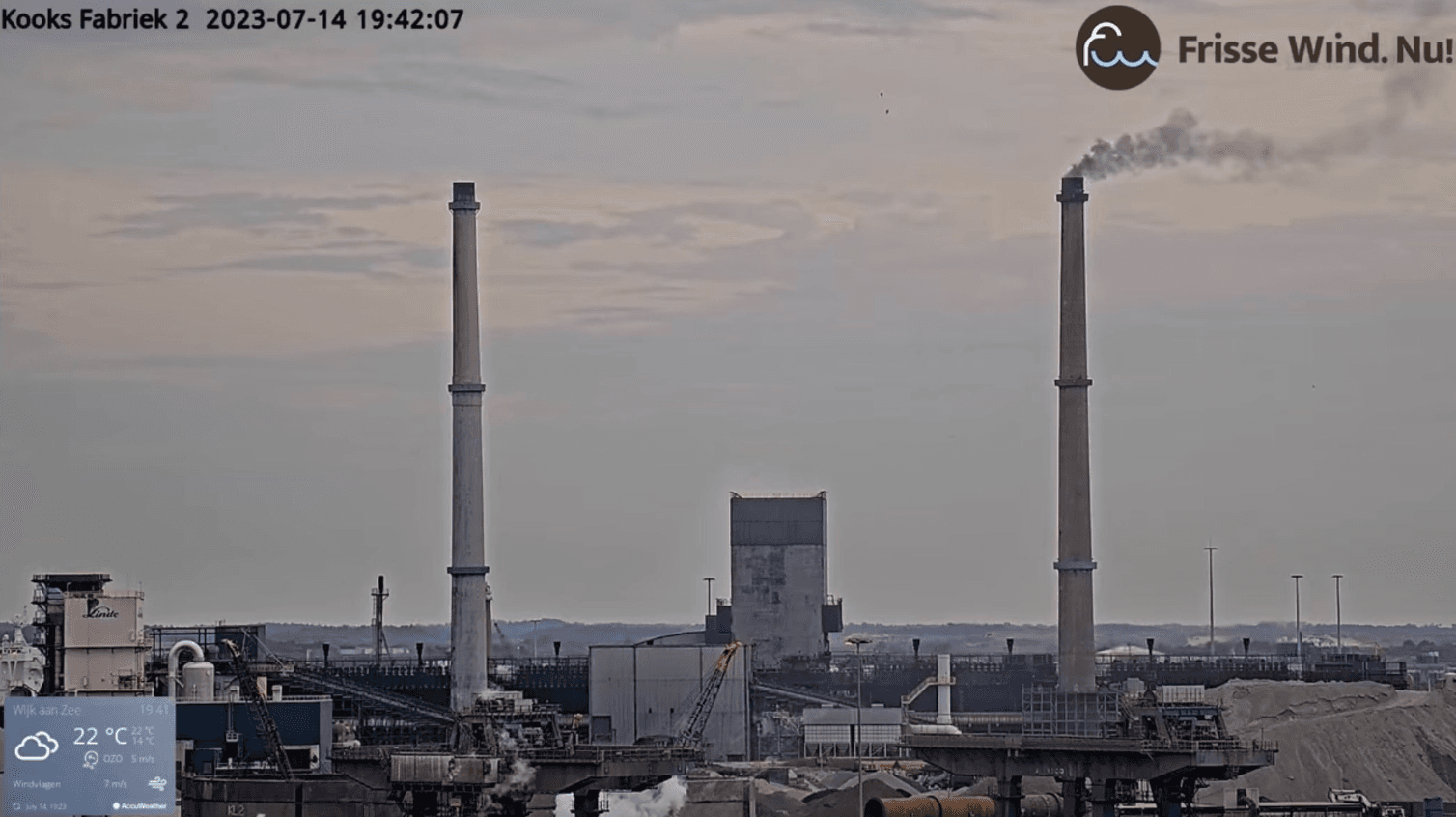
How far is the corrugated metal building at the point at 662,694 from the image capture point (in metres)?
140

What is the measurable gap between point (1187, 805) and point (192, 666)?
4928 cm

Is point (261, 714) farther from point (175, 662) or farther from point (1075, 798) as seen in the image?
point (1075, 798)

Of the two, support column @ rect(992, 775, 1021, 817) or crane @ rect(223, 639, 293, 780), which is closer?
support column @ rect(992, 775, 1021, 817)

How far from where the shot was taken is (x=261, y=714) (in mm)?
115250

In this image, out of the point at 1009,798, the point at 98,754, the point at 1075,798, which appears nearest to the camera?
the point at 98,754

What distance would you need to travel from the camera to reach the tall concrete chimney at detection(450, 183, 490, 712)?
425ft

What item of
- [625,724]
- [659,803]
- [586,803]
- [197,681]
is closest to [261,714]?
[197,681]

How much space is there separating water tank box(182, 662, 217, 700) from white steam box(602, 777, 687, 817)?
21126 mm

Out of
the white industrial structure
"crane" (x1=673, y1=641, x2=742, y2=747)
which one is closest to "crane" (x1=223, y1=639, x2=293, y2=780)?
the white industrial structure

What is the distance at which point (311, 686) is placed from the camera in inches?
5635

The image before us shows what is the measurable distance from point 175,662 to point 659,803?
23578 millimetres

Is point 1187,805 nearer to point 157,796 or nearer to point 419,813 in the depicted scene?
point 419,813

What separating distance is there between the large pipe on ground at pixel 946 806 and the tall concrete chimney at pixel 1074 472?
22.1ft

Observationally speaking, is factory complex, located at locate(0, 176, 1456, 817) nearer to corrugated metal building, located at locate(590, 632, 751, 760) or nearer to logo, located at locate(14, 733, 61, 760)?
corrugated metal building, located at locate(590, 632, 751, 760)
